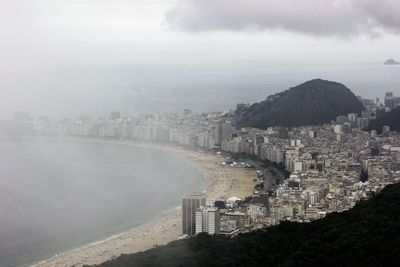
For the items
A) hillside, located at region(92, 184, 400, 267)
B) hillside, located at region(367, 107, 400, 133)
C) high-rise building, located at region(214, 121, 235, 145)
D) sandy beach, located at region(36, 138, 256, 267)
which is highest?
hillside, located at region(367, 107, 400, 133)

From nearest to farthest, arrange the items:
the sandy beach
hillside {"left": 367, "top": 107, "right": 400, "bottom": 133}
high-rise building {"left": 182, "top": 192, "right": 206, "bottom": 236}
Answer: the sandy beach
high-rise building {"left": 182, "top": 192, "right": 206, "bottom": 236}
hillside {"left": 367, "top": 107, "right": 400, "bottom": 133}

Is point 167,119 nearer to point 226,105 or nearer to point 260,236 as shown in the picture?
point 226,105

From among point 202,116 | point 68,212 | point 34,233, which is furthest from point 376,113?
point 34,233

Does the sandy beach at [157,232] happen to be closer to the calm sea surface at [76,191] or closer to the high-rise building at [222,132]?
the calm sea surface at [76,191]

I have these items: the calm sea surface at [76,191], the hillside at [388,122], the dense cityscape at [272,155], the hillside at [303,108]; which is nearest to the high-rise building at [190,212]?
the dense cityscape at [272,155]

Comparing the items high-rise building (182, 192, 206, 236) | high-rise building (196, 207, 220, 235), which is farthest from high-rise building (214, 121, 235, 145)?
high-rise building (196, 207, 220, 235)

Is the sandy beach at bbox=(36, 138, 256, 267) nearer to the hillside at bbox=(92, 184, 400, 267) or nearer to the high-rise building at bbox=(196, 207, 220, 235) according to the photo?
the high-rise building at bbox=(196, 207, 220, 235)
